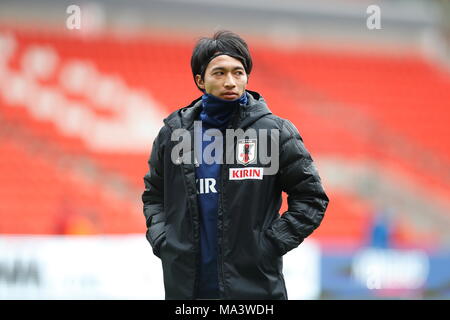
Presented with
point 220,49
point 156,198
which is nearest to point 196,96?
point 156,198

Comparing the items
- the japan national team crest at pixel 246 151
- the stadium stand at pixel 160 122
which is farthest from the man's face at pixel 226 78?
the stadium stand at pixel 160 122

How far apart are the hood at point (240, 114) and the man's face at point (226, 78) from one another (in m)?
0.07

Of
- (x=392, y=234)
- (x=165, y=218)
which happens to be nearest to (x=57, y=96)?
(x=392, y=234)

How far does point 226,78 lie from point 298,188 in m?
0.50

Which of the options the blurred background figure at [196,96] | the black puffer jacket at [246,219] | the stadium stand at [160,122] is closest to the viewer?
the black puffer jacket at [246,219]

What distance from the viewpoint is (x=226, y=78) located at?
298 cm

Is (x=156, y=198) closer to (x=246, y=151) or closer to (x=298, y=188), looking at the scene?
(x=246, y=151)

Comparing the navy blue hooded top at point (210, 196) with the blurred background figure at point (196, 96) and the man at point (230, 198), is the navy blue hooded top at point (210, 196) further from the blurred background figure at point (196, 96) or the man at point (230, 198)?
the blurred background figure at point (196, 96)

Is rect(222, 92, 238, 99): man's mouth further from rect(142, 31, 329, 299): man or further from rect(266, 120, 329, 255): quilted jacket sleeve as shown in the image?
rect(266, 120, 329, 255): quilted jacket sleeve

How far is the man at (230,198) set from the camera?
2.91 m

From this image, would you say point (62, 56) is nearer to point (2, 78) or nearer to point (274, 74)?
point (2, 78)

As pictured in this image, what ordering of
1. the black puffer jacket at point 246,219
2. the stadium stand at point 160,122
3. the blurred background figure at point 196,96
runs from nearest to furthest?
the black puffer jacket at point 246,219 < the blurred background figure at point 196,96 < the stadium stand at point 160,122

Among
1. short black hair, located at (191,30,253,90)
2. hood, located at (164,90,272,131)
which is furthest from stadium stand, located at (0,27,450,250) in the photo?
short black hair, located at (191,30,253,90)

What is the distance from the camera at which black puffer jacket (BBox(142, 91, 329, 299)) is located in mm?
2902
